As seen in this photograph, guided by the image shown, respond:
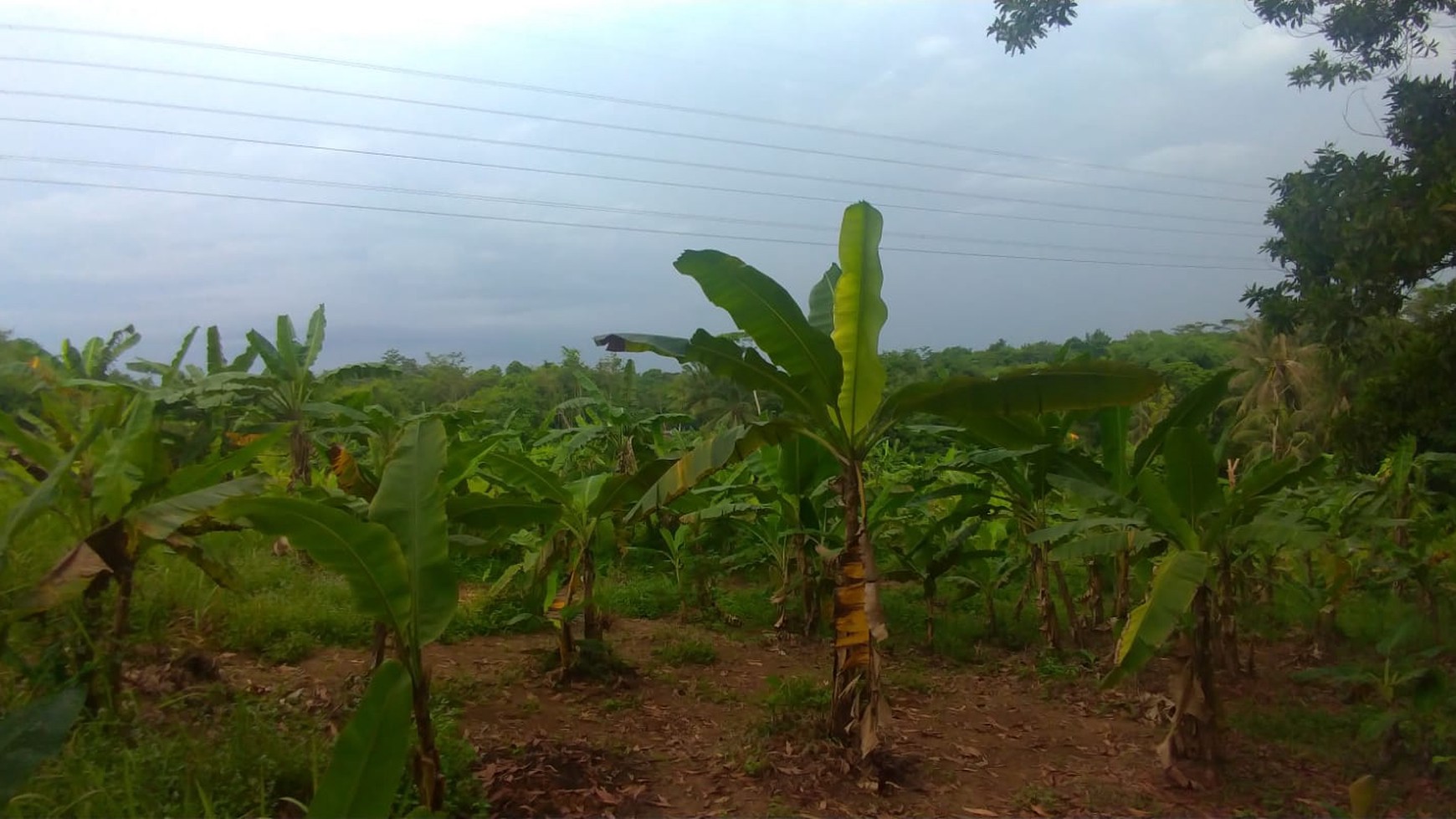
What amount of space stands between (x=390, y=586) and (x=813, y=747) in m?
2.15

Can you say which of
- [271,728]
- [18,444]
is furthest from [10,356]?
[271,728]

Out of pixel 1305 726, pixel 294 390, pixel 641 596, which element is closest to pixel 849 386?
pixel 1305 726

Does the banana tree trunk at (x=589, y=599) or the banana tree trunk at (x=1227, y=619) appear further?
the banana tree trunk at (x=589, y=599)

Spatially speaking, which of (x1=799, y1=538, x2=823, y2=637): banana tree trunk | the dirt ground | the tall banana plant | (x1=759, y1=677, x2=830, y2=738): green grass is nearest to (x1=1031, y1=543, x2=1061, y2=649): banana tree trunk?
the dirt ground

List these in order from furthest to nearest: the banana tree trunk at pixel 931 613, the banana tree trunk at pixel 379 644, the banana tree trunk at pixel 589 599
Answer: the banana tree trunk at pixel 931 613, the banana tree trunk at pixel 589 599, the banana tree trunk at pixel 379 644

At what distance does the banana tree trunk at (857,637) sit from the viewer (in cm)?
369

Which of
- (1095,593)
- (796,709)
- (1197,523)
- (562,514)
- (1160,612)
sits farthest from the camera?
(1095,593)

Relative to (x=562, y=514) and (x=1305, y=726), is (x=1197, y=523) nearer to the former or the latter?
(x=1305, y=726)

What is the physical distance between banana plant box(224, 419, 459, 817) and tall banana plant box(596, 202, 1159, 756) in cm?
111

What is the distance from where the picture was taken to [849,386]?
12.6 ft

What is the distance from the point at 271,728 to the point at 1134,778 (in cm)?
392

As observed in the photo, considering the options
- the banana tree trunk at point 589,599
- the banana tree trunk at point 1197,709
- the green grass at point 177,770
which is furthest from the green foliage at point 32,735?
the banana tree trunk at point 1197,709

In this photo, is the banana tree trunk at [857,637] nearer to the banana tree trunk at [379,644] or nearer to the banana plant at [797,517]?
the banana plant at [797,517]

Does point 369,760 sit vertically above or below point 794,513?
below
